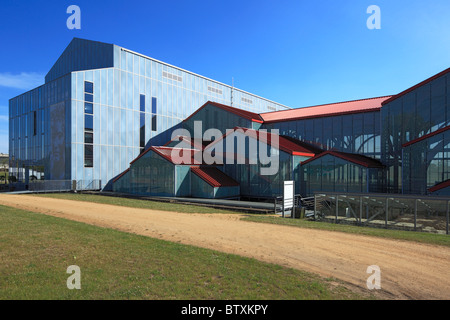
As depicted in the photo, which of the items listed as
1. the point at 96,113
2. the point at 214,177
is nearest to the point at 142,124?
the point at 96,113

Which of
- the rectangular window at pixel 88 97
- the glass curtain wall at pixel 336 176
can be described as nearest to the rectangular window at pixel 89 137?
the rectangular window at pixel 88 97

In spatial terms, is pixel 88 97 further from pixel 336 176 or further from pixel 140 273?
pixel 140 273

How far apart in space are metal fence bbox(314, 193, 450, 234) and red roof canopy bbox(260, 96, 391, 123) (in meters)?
16.4

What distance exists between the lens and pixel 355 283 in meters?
7.36

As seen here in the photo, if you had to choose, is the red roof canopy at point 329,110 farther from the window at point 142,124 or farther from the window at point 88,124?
the window at point 88,124

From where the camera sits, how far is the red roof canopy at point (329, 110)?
111ft

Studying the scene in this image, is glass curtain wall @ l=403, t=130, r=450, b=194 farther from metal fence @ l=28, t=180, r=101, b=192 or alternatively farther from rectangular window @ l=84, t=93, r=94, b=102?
rectangular window @ l=84, t=93, r=94, b=102

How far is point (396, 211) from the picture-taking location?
19703 millimetres

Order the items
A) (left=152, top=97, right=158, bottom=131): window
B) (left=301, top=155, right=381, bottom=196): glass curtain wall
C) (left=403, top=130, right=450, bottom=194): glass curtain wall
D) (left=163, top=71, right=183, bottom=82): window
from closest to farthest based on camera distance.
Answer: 1. (left=403, top=130, right=450, bottom=194): glass curtain wall
2. (left=301, top=155, right=381, bottom=196): glass curtain wall
3. (left=152, top=97, right=158, bottom=131): window
4. (left=163, top=71, right=183, bottom=82): window

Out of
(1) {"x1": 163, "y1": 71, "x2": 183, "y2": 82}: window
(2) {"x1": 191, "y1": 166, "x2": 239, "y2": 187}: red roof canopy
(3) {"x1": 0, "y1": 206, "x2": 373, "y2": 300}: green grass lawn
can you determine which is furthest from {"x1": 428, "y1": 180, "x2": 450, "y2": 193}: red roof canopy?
(1) {"x1": 163, "y1": 71, "x2": 183, "y2": 82}: window

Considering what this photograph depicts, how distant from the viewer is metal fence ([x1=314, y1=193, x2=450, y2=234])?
1570cm

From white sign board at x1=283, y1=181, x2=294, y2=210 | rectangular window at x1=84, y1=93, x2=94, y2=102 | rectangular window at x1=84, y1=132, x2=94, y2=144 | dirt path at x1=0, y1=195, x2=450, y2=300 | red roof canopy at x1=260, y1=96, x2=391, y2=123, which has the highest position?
rectangular window at x1=84, y1=93, x2=94, y2=102
